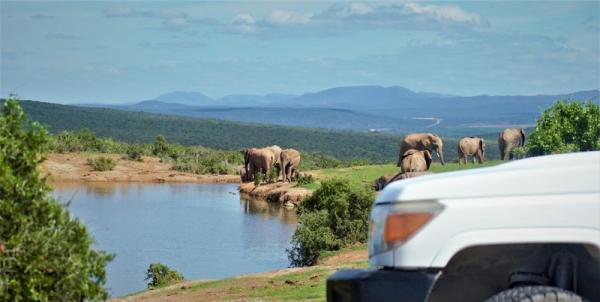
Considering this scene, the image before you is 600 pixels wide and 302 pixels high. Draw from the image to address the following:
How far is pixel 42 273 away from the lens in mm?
5793

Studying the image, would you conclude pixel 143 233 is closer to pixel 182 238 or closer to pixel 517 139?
pixel 182 238

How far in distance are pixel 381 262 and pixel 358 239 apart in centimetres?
1970

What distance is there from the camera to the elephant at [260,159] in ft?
163

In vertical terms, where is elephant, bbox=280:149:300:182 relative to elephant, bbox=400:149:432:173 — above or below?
below

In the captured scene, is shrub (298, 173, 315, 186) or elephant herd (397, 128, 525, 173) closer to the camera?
shrub (298, 173, 315, 186)

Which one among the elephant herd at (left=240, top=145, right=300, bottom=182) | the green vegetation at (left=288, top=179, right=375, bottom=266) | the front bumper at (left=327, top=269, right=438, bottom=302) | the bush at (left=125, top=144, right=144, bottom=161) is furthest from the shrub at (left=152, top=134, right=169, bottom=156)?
the front bumper at (left=327, top=269, right=438, bottom=302)

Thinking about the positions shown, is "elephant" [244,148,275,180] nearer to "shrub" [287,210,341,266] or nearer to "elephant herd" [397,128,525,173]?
"elephant herd" [397,128,525,173]

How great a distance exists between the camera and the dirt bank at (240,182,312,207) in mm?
41156

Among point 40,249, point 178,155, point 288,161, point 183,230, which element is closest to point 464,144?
point 288,161

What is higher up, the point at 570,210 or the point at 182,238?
the point at 570,210

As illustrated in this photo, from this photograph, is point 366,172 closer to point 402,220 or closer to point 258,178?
point 258,178

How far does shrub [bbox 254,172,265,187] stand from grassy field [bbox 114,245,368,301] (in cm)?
3046

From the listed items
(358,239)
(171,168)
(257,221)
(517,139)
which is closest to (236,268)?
(358,239)

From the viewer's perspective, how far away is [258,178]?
48.9 m
